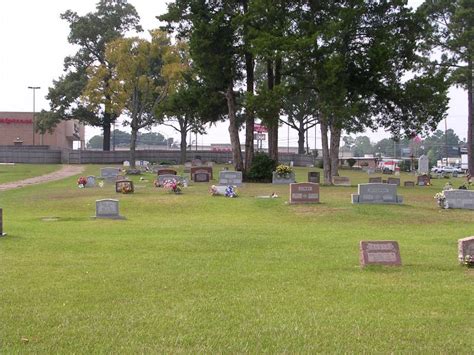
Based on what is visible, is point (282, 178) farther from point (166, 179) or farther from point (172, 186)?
point (172, 186)

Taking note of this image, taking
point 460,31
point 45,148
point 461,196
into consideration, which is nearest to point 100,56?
point 45,148

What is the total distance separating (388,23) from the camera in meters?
39.0

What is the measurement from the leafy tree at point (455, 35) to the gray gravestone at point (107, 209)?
1404 inches

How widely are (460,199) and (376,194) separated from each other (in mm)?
3186

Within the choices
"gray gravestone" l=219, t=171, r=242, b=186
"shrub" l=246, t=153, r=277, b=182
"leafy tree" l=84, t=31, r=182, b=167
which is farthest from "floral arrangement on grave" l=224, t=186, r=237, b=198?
"leafy tree" l=84, t=31, r=182, b=167

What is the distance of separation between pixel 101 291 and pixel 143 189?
2530cm

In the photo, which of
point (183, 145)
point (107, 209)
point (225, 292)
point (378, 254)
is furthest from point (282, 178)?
point (183, 145)

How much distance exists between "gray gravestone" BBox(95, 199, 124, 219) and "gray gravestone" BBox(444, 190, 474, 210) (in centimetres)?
1261

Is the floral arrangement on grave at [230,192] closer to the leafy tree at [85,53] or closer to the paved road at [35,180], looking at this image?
the paved road at [35,180]

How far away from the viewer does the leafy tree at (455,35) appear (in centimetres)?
4856

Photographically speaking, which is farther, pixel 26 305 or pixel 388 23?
pixel 388 23

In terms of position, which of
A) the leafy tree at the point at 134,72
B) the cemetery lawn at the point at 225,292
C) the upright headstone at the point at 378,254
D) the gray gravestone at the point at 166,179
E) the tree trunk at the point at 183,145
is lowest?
the cemetery lawn at the point at 225,292

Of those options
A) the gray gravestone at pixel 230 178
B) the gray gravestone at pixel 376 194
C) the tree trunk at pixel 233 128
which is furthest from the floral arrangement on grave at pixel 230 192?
the tree trunk at pixel 233 128

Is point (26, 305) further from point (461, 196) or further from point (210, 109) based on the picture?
point (210, 109)
